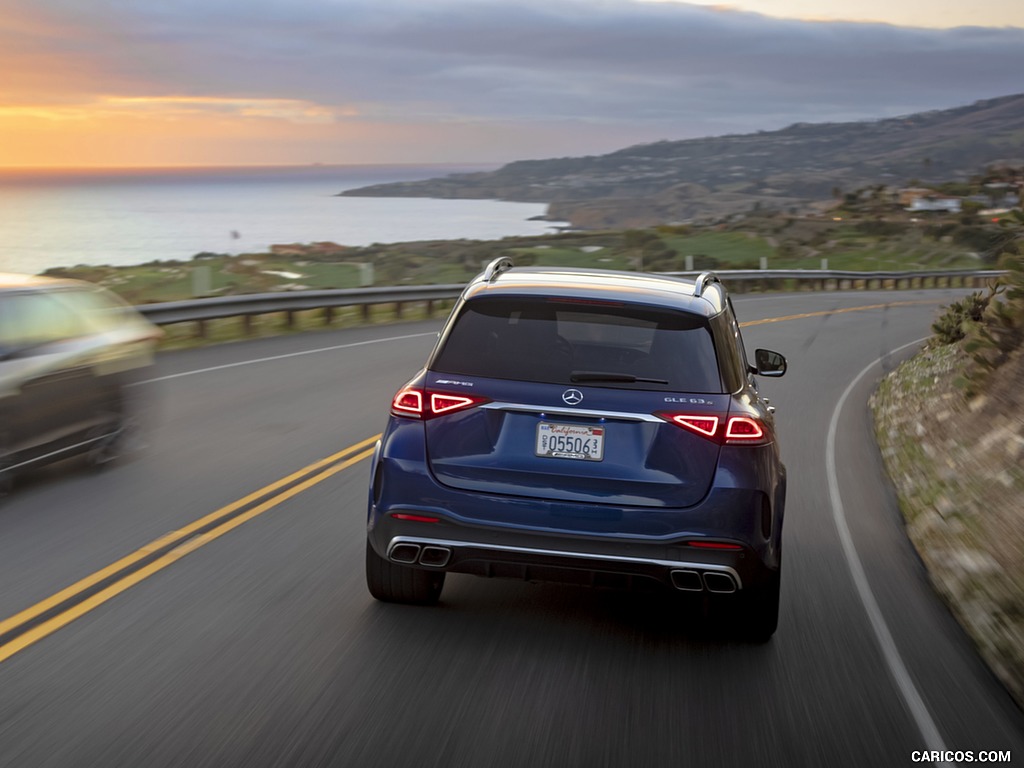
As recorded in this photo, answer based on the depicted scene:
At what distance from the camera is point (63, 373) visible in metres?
9.42

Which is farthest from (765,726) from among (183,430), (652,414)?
(183,430)

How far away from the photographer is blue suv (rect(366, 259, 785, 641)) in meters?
5.50

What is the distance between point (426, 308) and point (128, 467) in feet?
61.0

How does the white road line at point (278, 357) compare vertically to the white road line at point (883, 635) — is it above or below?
below

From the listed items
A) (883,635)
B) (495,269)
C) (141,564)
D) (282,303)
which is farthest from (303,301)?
(883,635)

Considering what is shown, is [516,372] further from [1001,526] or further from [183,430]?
[183,430]

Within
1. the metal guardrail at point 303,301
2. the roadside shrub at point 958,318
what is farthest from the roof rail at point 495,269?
the roadside shrub at point 958,318

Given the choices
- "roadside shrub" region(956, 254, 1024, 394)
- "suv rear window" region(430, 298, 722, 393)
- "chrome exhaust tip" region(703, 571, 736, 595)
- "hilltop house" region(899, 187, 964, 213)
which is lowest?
"hilltop house" region(899, 187, 964, 213)

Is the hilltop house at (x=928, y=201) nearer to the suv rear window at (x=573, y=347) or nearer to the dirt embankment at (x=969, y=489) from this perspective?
the dirt embankment at (x=969, y=489)

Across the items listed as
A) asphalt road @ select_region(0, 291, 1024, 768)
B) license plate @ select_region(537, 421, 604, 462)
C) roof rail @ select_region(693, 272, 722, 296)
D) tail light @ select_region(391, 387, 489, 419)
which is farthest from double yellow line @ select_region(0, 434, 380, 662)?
roof rail @ select_region(693, 272, 722, 296)

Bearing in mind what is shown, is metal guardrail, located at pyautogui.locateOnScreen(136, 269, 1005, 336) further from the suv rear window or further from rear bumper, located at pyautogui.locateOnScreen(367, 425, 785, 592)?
rear bumper, located at pyautogui.locateOnScreen(367, 425, 785, 592)

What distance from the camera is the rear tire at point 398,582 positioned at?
625cm

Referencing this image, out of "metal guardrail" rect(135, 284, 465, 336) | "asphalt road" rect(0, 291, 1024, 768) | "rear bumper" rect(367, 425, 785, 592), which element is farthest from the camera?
"metal guardrail" rect(135, 284, 465, 336)

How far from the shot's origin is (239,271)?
3225 cm
